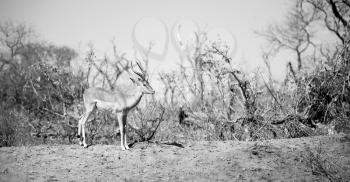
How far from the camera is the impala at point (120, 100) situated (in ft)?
22.8

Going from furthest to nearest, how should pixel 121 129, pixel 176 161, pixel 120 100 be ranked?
pixel 120 100, pixel 121 129, pixel 176 161

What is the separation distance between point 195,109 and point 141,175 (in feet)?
22.0

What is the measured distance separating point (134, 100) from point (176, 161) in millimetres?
1834

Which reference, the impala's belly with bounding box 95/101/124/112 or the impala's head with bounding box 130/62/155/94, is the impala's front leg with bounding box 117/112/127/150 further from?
the impala's head with bounding box 130/62/155/94

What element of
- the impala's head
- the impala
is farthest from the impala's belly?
the impala's head

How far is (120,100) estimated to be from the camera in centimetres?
698

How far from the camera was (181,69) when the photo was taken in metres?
12.0

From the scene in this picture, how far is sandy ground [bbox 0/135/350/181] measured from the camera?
17.6 ft

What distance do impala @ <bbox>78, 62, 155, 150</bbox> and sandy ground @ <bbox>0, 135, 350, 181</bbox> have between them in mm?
618

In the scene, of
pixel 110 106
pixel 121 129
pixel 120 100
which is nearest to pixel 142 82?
pixel 120 100

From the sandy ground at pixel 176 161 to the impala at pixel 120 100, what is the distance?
2.03ft

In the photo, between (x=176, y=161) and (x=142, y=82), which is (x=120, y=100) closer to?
(x=142, y=82)

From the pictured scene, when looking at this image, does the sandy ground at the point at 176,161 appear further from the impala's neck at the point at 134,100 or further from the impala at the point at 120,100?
the impala's neck at the point at 134,100

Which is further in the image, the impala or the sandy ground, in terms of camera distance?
the impala
